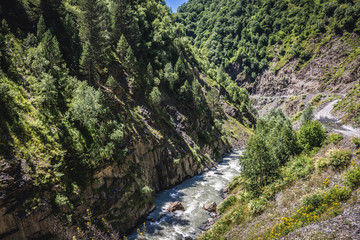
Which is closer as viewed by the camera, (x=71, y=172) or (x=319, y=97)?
(x=71, y=172)

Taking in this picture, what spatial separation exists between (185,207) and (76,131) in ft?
67.2

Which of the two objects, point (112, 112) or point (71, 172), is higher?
point (112, 112)

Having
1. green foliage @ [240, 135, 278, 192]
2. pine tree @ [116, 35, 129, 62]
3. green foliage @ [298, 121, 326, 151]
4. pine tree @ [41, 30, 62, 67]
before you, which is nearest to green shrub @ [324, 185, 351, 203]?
green foliage @ [240, 135, 278, 192]

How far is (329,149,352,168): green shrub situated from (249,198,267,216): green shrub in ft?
26.1

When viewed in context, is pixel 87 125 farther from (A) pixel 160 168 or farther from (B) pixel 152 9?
(B) pixel 152 9

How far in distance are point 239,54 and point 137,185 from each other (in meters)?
196

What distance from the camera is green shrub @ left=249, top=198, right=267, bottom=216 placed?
20.7 meters

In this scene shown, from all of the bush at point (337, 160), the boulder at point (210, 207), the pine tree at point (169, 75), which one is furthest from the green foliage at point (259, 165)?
the pine tree at point (169, 75)

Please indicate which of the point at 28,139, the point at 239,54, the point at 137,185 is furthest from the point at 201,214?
the point at 239,54

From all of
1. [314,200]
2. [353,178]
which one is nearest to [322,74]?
[353,178]

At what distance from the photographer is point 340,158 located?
17938 millimetres

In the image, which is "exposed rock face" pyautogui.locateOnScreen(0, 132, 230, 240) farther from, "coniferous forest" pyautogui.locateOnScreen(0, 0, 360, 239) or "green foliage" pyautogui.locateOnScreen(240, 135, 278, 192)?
"green foliage" pyautogui.locateOnScreen(240, 135, 278, 192)

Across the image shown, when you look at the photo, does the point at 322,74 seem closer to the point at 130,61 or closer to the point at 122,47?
the point at 130,61

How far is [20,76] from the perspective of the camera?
23109mm
